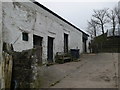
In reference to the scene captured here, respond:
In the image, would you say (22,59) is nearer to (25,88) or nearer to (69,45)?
(25,88)

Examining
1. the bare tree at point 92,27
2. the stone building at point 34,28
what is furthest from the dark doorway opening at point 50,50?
the bare tree at point 92,27

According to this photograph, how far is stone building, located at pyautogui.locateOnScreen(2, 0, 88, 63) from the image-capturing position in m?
8.70

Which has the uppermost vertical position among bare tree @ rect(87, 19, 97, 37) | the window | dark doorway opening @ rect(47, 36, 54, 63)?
bare tree @ rect(87, 19, 97, 37)

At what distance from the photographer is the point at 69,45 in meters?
20.0

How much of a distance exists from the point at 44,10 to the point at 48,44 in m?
2.41

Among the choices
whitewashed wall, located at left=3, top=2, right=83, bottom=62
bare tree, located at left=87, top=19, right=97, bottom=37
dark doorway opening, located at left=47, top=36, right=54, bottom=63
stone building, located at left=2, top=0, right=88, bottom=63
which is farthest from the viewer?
bare tree, located at left=87, top=19, right=97, bottom=37

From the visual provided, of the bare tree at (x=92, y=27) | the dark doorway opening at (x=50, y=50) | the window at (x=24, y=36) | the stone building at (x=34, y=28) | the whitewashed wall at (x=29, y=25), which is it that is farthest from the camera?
the bare tree at (x=92, y=27)

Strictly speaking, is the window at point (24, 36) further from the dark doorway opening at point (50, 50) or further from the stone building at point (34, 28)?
the dark doorway opening at point (50, 50)

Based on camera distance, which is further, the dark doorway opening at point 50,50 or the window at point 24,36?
the dark doorway opening at point 50,50

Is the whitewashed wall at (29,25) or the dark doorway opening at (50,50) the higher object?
the whitewashed wall at (29,25)

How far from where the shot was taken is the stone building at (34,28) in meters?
8.70

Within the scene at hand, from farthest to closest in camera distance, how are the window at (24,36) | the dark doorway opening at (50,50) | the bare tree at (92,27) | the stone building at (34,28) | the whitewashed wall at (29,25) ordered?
the bare tree at (92,27) → the dark doorway opening at (50,50) → the window at (24,36) → the stone building at (34,28) → the whitewashed wall at (29,25)

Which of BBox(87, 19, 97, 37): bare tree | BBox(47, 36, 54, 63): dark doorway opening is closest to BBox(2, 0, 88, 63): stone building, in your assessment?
BBox(47, 36, 54, 63): dark doorway opening

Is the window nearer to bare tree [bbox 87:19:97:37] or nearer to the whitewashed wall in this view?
the whitewashed wall
